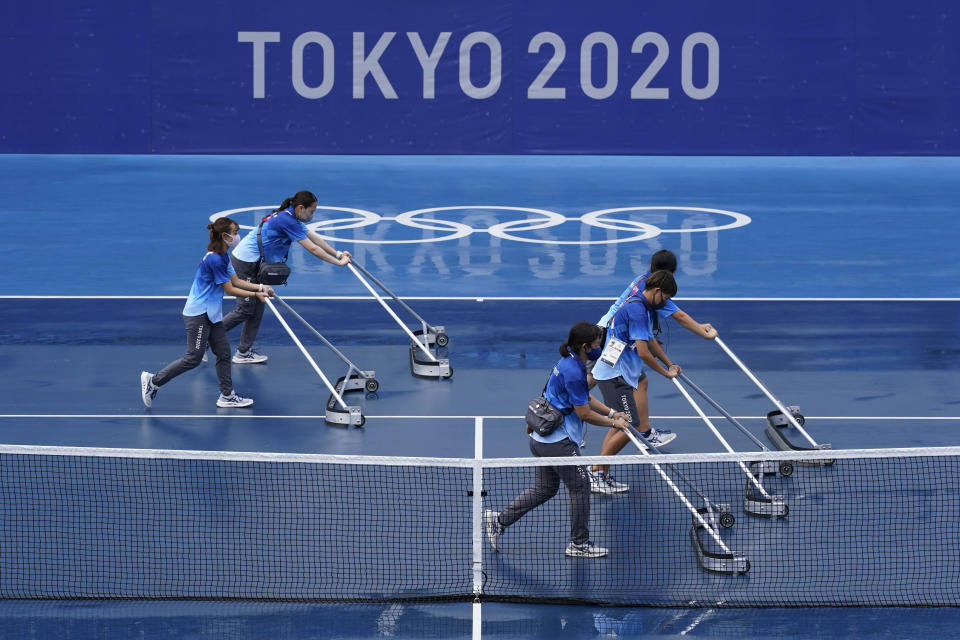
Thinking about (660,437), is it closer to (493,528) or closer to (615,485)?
(615,485)

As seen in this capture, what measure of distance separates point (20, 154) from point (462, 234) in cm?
1396

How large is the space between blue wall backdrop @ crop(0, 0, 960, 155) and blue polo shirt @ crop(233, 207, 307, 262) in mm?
17460

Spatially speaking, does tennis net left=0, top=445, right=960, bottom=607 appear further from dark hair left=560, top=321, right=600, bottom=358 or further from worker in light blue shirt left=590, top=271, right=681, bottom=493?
dark hair left=560, top=321, right=600, bottom=358

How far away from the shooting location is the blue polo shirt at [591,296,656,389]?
10922mm

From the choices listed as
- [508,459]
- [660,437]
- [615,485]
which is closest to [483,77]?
[660,437]

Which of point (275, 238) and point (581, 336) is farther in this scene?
point (275, 238)

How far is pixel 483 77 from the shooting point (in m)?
31.6

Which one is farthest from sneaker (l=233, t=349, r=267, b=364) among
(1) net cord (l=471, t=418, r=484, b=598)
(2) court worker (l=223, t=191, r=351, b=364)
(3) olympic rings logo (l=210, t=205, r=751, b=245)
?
(3) olympic rings logo (l=210, t=205, r=751, b=245)

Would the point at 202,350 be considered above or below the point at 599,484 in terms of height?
above

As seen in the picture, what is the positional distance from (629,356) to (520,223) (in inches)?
525

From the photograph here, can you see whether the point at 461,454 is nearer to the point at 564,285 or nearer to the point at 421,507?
the point at 421,507

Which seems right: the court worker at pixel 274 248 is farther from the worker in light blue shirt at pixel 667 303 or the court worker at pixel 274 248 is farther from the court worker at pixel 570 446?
the court worker at pixel 570 446

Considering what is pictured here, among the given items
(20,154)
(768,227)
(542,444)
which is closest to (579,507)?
(542,444)

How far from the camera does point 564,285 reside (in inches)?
770
